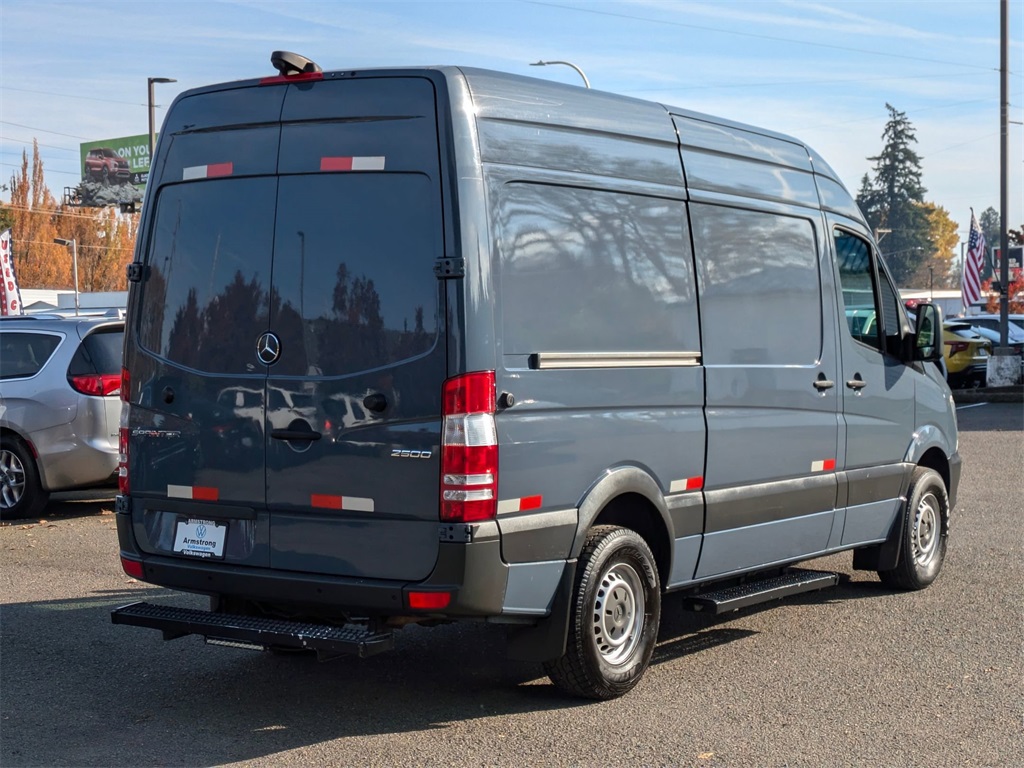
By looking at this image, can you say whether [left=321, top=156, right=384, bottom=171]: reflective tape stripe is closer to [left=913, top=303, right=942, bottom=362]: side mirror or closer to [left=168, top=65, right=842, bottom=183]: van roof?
[left=168, top=65, right=842, bottom=183]: van roof

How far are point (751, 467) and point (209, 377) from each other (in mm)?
2886

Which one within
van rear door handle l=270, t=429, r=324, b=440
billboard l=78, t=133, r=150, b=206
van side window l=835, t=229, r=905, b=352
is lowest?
van rear door handle l=270, t=429, r=324, b=440

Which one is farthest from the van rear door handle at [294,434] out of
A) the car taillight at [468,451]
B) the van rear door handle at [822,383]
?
the van rear door handle at [822,383]

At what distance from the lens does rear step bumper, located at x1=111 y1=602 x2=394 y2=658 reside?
17.9ft

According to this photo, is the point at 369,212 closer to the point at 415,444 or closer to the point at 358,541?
the point at 415,444

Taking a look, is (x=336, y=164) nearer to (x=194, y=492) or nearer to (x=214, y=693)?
(x=194, y=492)

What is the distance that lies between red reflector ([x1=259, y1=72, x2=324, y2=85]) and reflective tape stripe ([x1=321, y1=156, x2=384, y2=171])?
0.41 meters

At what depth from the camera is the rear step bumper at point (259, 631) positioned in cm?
545

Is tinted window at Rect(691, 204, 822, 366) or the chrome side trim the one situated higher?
tinted window at Rect(691, 204, 822, 366)

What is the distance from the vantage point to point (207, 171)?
241 inches

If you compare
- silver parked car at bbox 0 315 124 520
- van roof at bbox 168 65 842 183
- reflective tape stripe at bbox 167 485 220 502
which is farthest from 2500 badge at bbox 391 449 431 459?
silver parked car at bbox 0 315 124 520

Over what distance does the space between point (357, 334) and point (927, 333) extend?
4434mm

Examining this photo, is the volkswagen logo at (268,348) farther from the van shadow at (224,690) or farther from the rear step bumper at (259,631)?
the van shadow at (224,690)

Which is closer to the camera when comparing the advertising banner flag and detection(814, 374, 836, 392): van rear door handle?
detection(814, 374, 836, 392): van rear door handle
